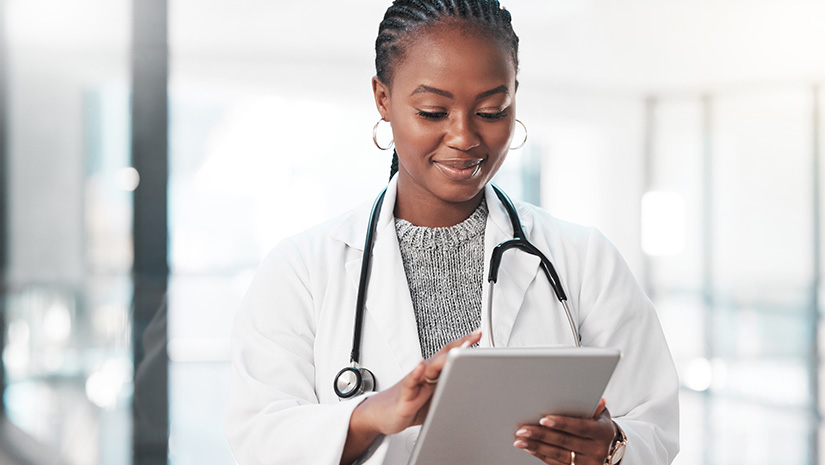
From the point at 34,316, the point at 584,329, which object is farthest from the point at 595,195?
the point at 34,316

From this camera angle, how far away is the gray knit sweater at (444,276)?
112cm

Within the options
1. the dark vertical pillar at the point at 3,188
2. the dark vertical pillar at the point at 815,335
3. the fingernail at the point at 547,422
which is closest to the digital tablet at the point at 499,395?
the fingernail at the point at 547,422

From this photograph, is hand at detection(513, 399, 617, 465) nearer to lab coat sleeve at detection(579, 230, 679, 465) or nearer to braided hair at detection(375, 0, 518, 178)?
lab coat sleeve at detection(579, 230, 679, 465)

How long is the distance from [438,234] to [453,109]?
22cm

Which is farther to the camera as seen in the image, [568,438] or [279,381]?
[279,381]

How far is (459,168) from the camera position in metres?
1.08

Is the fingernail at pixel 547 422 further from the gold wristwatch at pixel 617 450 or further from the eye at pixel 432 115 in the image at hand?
the eye at pixel 432 115

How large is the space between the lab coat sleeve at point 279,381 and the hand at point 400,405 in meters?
0.02

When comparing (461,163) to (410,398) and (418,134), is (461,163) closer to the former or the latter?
(418,134)

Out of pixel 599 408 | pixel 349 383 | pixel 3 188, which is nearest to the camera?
Result: pixel 599 408

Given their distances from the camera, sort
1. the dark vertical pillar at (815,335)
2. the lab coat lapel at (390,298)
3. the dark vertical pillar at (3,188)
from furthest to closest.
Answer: the dark vertical pillar at (815,335), the dark vertical pillar at (3,188), the lab coat lapel at (390,298)

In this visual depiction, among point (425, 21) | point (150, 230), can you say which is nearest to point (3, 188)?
point (150, 230)

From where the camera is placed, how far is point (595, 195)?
108 inches

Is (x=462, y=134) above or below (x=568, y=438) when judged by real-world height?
above
